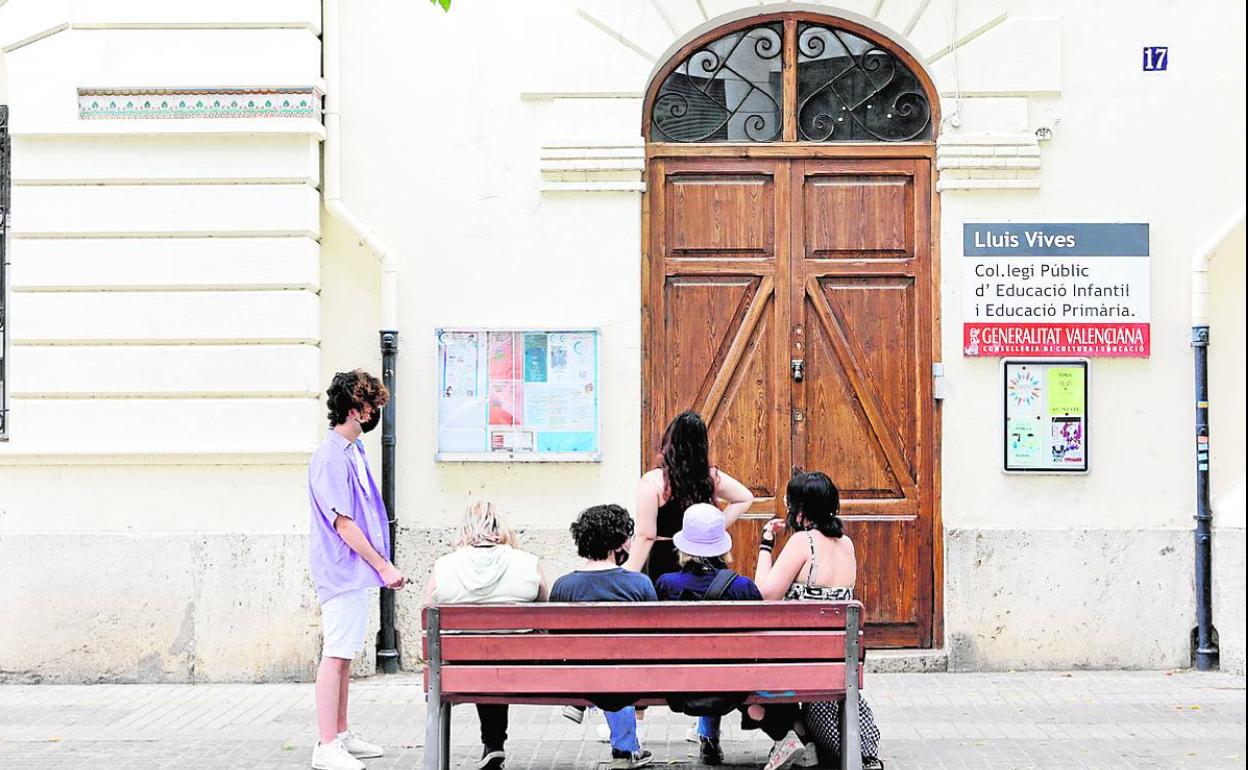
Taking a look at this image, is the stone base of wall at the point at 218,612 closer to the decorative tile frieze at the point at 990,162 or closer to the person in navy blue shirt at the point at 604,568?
the decorative tile frieze at the point at 990,162

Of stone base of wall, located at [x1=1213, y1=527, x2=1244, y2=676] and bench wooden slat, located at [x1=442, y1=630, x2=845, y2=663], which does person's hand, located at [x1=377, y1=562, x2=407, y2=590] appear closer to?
bench wooden slat, located at [x1=442, y1=630, x2=845, y2=663]

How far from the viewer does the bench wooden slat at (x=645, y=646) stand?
20.0ft

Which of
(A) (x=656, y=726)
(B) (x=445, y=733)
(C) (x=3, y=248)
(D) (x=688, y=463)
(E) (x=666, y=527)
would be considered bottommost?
(A) (x=656, y=726)

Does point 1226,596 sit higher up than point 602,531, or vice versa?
point 602,531

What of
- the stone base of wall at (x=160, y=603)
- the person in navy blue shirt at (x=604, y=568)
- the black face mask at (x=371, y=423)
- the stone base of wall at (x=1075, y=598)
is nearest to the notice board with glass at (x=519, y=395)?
the stone base of wall at (x=160, y=603)

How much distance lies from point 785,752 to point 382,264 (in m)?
4.01

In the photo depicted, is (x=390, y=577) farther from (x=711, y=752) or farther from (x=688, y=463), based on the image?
(x=711, y=752)

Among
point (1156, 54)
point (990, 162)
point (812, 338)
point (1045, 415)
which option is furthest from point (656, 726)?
point (1156, 54)

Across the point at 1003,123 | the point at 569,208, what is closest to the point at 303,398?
the point at 569,208

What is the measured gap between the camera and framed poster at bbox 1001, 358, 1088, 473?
923cm

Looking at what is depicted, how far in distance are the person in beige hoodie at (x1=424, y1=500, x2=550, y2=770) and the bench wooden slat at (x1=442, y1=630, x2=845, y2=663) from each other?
1.20ft

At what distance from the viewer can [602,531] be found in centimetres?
642

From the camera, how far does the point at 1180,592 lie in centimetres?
917

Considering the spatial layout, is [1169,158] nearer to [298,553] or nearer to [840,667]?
[840,667]
